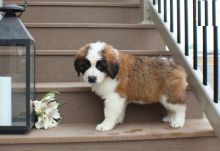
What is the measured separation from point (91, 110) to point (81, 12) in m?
0.99

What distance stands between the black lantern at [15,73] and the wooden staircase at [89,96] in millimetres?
75

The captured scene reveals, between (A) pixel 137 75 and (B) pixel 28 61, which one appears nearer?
(B) pixel 28 61

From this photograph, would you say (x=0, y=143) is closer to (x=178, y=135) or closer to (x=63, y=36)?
(x=178, y=135)

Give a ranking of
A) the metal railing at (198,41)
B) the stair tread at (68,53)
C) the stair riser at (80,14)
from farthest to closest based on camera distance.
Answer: the stair riser at (80,14) → the stair tread at (68,53) → the metal railing at (198,41)

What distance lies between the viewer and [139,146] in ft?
5.22

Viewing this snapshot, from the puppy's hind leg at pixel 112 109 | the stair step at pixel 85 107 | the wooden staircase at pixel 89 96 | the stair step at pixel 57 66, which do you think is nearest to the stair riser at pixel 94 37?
the wooden staircase at pixel 89 96

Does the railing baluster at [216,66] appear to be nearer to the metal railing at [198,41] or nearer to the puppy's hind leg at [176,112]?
the metal railing at [198,41]

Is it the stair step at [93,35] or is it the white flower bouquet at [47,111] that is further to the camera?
the stair step at [93,35]

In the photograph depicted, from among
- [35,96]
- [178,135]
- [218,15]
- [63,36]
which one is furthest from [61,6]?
[178,135]

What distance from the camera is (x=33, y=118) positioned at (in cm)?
169

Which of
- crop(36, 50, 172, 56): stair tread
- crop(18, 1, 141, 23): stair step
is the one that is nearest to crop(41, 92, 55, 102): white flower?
crop(36, 50, 172, 56): stair tread

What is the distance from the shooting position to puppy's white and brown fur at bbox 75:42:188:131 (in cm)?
163

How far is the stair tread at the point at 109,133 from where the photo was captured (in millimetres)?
1515

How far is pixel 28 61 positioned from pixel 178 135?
0.70 meters
